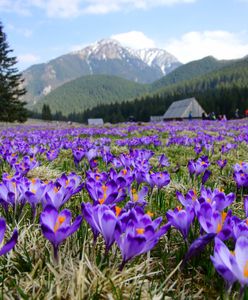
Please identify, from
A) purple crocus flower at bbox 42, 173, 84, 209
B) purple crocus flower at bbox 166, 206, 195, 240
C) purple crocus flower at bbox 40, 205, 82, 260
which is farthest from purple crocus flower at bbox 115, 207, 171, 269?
purple crocus flower at bbox 42, 173, 84, 209

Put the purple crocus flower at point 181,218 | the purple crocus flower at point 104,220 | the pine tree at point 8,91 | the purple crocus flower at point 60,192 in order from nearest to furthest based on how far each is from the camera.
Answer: the purple crocus flower at point 104,220
the purple crocus flower at point 181,218
the purple crocus flower at point 60,192
the pine tree at point 8,91

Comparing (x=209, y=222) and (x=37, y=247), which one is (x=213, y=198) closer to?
(x=209, y=222)

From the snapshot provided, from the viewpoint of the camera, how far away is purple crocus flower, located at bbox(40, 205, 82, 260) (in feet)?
5.14

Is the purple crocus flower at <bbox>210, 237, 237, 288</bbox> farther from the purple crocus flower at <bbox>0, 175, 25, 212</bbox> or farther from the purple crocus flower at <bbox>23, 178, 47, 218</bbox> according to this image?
the purple crocus flower at <bbox>0, 175, 25, 212</bbox>

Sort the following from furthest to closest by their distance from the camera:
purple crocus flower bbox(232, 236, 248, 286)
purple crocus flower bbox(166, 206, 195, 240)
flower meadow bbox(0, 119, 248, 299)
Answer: purple crocus flower bbox(166, 206, 195, 240)
flower meadow bbox(0, 119, 248, 299)
purple crocus flower bbox(232, 236, 248, 286)

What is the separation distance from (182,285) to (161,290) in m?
0.20

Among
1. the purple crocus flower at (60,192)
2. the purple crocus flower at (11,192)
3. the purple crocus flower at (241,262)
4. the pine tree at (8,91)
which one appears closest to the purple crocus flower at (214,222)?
the purple crocus flower at (241,262)

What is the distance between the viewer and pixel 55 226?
1657 millimetres

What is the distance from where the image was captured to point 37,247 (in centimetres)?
199

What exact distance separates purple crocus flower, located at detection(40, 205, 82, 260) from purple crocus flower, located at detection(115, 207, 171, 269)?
0.61ft

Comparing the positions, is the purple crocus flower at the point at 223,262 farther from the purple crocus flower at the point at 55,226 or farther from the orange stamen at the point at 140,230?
the purple crocus flower at the point at 55,226

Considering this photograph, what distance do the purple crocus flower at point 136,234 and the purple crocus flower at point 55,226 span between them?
0.19 meters

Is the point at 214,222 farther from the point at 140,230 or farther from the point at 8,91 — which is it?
the point at 8,91

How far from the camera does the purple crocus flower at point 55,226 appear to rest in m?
1.57
